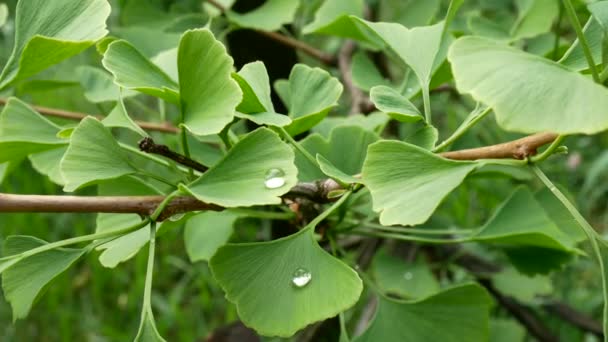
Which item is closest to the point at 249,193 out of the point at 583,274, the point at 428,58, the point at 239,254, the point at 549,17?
the point at 239,254

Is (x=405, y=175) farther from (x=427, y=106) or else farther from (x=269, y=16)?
(x=269, y=16)

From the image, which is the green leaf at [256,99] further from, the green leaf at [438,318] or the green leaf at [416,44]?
the green leaf at [438,318]

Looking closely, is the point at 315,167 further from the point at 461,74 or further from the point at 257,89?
the point at 461,74

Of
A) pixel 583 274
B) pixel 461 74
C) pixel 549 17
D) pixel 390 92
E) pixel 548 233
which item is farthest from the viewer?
pixel 583 274

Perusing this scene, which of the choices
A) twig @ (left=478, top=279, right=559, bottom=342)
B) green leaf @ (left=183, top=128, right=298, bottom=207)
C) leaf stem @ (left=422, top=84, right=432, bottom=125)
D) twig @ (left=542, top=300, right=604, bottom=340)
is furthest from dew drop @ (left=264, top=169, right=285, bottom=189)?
twig @ (left=542, top=300, right=604, bottom=340)

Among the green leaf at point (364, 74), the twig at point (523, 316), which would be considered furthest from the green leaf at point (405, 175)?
the twig at point (523, 316)

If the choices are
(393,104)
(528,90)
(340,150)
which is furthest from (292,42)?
(528,90)
